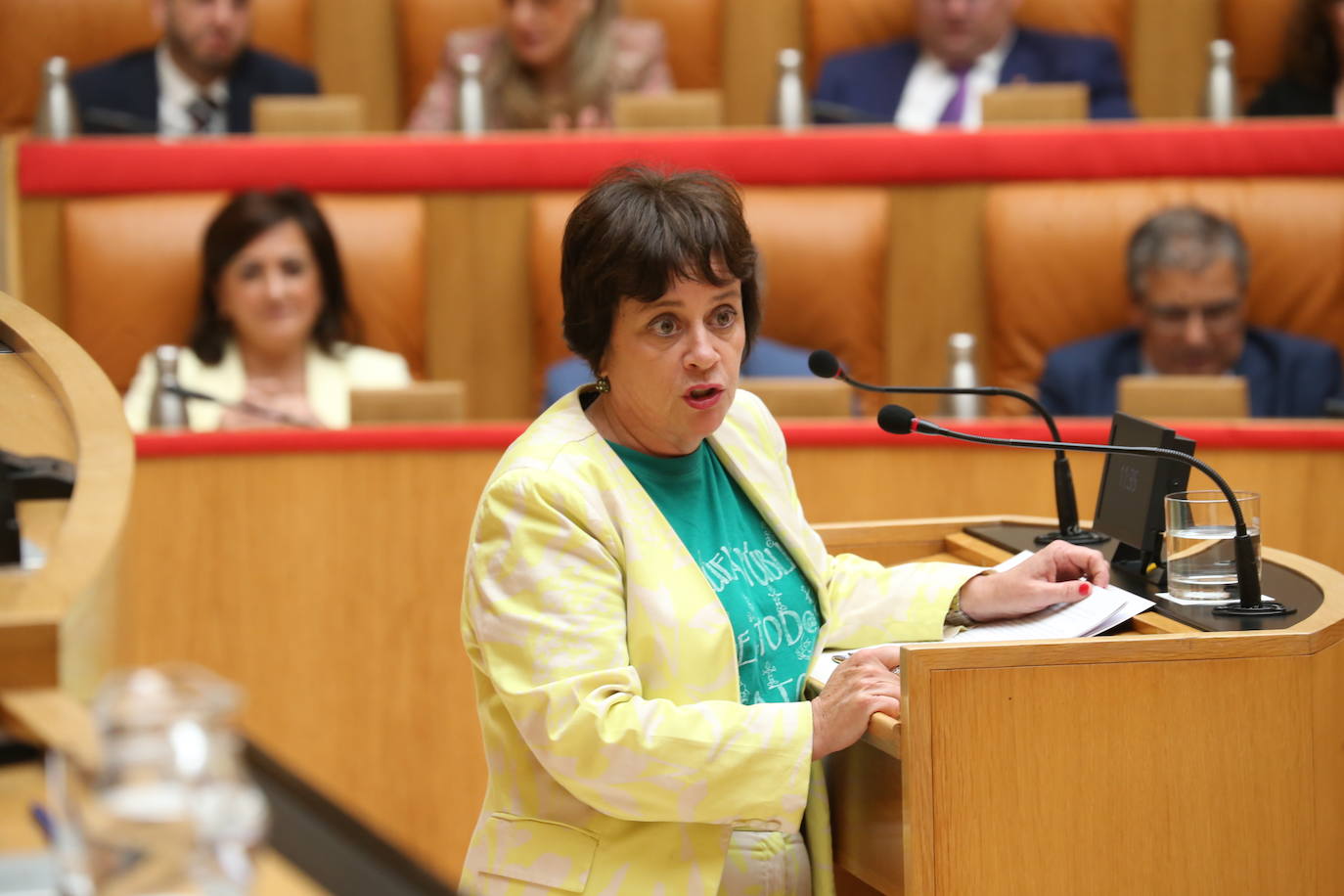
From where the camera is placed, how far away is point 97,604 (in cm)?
61

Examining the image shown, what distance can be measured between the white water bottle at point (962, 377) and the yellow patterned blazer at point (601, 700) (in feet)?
2.87

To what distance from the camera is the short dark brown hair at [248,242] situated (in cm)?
192

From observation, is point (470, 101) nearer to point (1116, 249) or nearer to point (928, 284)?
point (928, 284)

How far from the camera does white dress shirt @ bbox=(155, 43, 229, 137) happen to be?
88.5 inches

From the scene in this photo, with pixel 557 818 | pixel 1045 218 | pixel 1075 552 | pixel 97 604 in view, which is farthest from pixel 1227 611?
pixel 1045 218

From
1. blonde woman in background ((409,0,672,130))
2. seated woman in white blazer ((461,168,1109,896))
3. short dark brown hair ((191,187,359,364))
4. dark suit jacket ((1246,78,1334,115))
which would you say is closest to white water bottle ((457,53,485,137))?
blonde woman in background ((409,0,672,130))

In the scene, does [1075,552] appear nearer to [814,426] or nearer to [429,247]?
[814,426]

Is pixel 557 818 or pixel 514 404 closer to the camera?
pixel 557 818

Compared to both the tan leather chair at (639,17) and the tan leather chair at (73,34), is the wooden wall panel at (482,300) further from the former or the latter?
the tan leather chair at (73,34)

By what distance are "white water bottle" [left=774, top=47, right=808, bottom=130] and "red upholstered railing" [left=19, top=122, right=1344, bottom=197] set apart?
0.06 meters

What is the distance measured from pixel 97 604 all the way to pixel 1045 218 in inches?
60.7

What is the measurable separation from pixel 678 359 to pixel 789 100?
4.05 ft

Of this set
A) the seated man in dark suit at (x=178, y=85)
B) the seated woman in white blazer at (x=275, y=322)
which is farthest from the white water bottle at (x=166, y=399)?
the seated man in dark suit at (x=178, y=85)

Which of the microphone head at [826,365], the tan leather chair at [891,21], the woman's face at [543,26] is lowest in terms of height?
the microphone head at [826,365]
